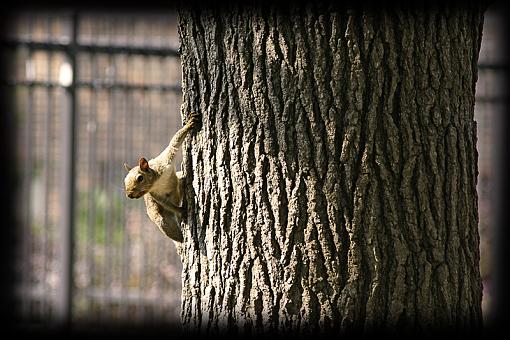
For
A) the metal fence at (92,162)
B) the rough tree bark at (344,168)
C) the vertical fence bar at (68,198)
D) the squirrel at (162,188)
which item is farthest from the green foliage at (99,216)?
the rough tree bark at (344,168)

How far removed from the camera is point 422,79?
115 inches

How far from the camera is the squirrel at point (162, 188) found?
3688 mm

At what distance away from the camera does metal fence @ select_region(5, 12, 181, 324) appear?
24.9ft

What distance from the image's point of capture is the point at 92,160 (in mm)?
7906

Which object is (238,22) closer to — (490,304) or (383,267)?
(383,267)

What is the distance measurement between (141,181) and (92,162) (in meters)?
4.26

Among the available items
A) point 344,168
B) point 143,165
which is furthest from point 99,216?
point 344,168

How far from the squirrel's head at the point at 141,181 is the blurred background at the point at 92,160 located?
12.9 ft

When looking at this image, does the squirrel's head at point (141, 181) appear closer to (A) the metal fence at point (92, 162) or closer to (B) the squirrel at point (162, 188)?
(B) the squirrel at point (162, 188)

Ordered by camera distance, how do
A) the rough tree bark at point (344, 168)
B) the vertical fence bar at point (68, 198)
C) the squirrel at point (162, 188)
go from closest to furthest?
1. the rough tree bark at point (344, 168)
2. the squirrel at point (162, 188)
3. the vertical fence bar at point (68, 198)

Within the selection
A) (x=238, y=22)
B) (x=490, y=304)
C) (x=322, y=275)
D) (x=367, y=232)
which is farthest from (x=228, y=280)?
(x=490, y=304)

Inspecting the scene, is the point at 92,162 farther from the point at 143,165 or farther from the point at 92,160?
the point at 143,165

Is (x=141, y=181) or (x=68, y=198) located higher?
(x=68, y=198)

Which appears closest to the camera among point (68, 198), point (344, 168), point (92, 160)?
point (344, 168)
